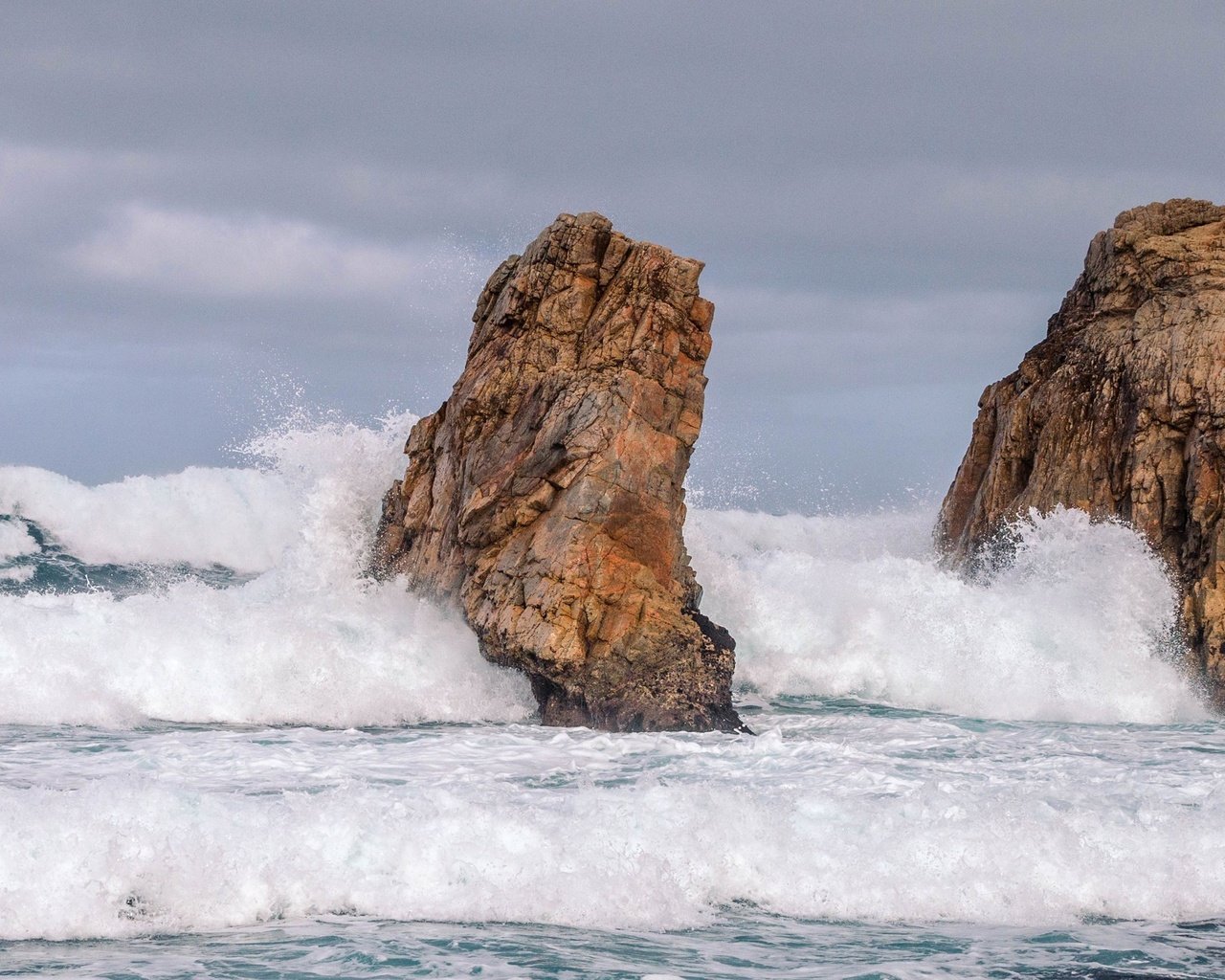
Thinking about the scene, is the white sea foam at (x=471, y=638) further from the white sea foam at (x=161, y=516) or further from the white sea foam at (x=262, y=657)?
the white sea foam at (x=161, y=516)

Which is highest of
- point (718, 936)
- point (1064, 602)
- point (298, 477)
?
point (298, 477)

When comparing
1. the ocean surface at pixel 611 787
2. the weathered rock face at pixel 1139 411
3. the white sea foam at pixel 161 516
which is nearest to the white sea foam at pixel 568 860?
the ocean surface at pixel 611 787

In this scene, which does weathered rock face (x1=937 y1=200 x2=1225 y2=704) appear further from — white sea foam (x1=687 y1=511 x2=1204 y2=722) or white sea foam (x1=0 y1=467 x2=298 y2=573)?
white sea foam (x1=0 y1=467 x2=298 y2=573)

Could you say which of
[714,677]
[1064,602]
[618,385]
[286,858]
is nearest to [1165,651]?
[1064,602]

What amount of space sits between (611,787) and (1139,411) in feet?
37.2

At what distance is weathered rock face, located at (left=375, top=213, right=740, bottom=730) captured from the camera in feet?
49.4

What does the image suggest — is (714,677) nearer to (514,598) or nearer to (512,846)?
(514,598)

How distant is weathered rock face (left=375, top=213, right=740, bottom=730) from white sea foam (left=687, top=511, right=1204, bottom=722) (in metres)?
3.84

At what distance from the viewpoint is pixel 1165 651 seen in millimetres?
18203

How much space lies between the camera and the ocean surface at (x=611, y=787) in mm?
8383

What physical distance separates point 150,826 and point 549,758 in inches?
181

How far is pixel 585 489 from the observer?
15438 mm

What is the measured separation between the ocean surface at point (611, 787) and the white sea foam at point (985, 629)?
0.05 meters

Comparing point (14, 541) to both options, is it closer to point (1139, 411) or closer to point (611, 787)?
point (611, 787)
